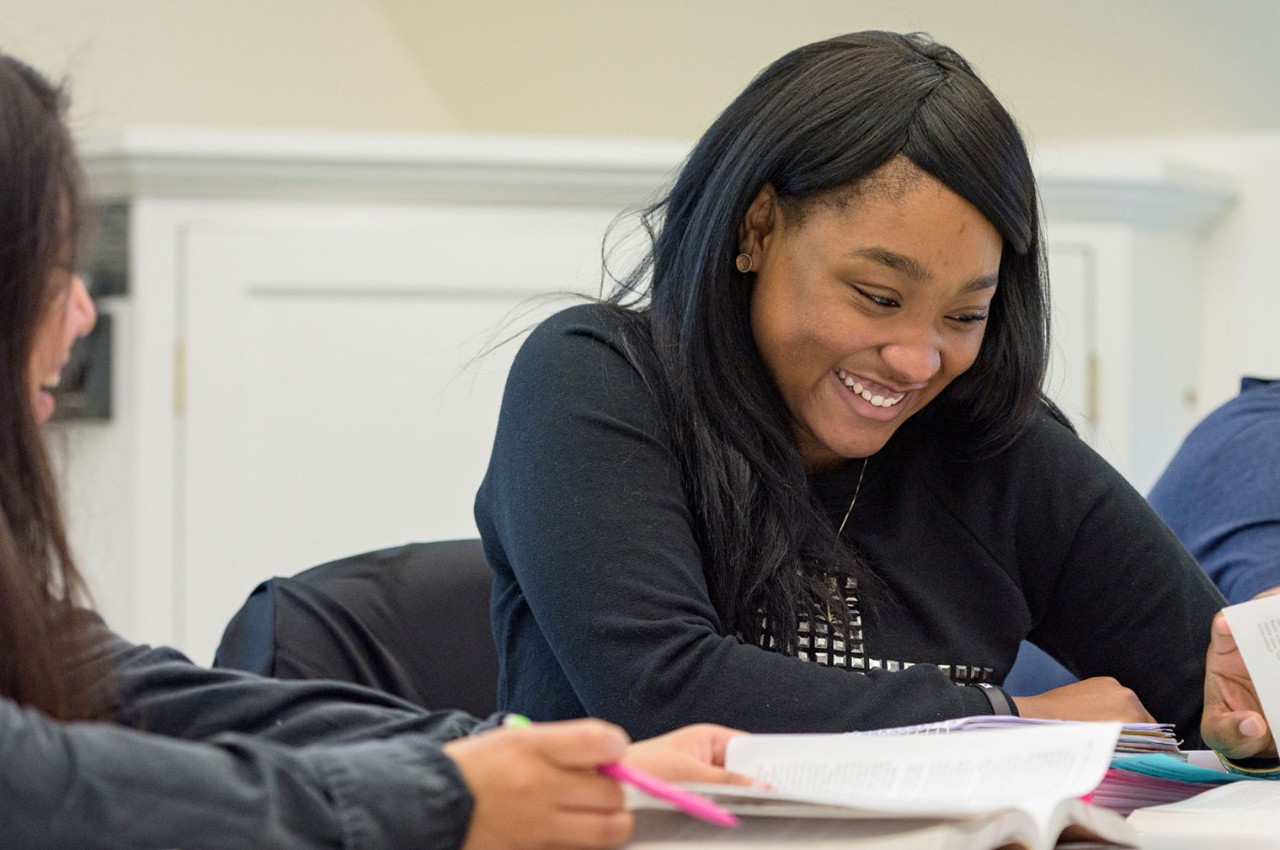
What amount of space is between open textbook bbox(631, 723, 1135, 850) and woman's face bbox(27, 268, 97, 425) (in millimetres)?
402

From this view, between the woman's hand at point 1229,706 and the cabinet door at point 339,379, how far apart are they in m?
1.23

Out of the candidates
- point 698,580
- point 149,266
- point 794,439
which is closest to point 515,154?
point 149,266

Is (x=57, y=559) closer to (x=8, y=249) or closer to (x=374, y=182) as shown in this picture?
(x=8, y=249)

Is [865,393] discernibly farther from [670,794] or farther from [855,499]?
[670,794]

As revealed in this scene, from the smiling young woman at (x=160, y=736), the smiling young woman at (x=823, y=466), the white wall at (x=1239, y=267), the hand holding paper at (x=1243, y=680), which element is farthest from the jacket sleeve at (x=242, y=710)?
the white wall at (x=1239, y=267)

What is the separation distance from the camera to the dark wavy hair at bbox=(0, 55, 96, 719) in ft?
2.57

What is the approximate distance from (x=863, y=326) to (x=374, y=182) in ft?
4.10

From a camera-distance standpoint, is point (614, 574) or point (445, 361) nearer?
point (614, 574)

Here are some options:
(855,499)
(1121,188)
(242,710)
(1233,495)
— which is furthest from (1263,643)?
(1121,188)

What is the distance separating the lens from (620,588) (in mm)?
1146

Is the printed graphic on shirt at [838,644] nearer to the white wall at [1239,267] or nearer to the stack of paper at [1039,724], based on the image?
the stack of paper at [1039,724]

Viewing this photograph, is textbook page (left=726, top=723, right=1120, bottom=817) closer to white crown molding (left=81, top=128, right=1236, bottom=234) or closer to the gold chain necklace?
the gold chain necklace

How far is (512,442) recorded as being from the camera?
125 centimetres

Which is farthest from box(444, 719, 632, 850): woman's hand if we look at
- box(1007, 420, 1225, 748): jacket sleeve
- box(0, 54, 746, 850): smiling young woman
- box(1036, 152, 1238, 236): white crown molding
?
box(1036, 152, 1238, 236): white crown molding
